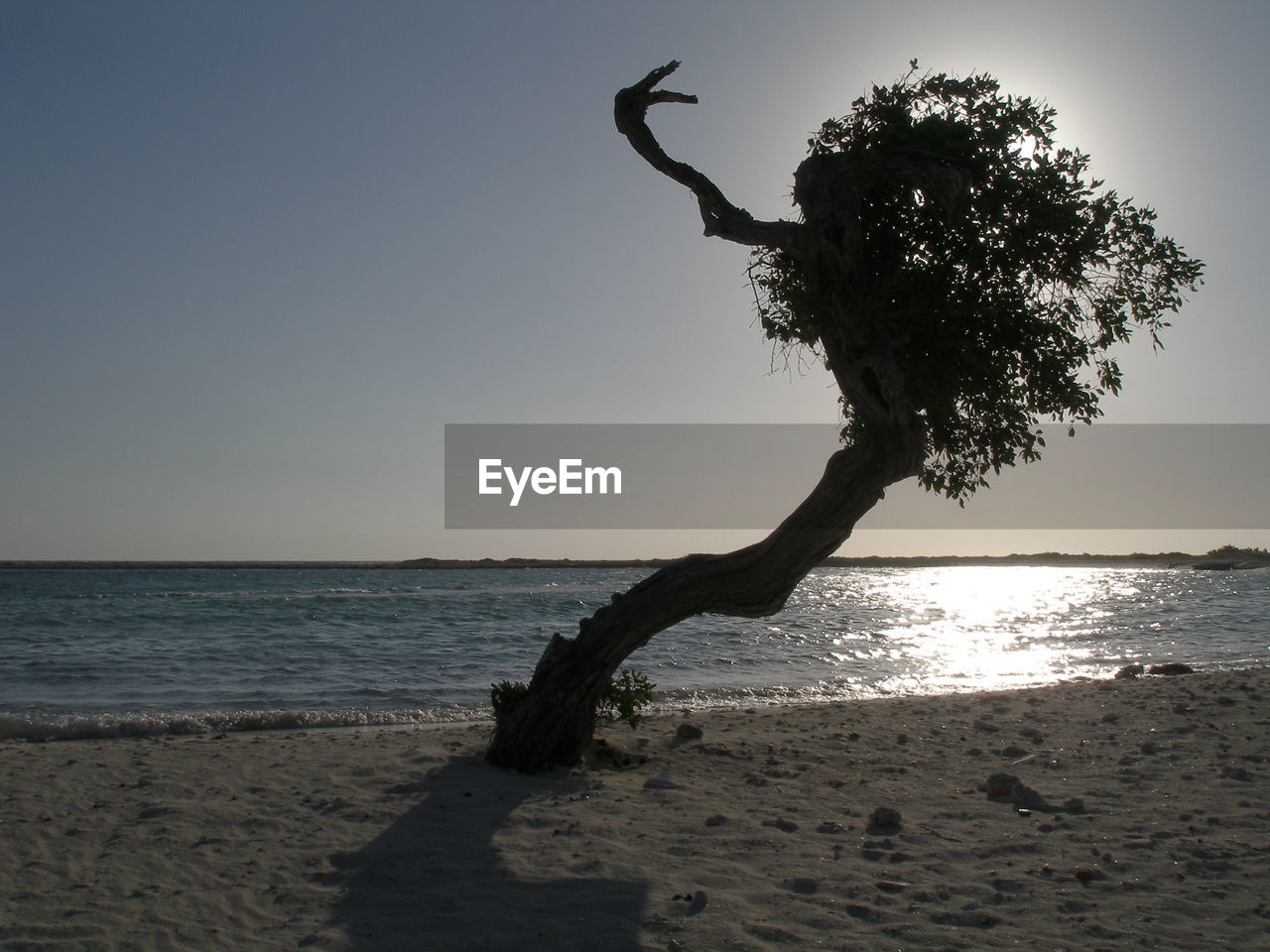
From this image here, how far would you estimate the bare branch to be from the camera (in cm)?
948

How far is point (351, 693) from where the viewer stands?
1603 cm

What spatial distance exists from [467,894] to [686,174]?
22.6 feet

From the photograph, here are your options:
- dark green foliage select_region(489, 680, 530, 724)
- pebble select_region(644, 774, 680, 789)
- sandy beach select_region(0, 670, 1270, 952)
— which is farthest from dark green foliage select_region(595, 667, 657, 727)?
pebble select_region(644, 774, 680, 789)

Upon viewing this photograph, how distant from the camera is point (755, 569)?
9.16m

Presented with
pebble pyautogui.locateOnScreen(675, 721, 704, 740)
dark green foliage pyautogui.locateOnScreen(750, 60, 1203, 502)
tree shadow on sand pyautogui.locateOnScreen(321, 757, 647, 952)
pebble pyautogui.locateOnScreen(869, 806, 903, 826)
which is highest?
dark green foliage pyautogui.locateOnScreen(750, 60, 1203, 502)

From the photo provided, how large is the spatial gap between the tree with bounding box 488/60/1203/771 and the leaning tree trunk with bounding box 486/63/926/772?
0.06 ft

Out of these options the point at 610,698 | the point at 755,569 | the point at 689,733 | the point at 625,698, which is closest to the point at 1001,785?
the point at 755,569

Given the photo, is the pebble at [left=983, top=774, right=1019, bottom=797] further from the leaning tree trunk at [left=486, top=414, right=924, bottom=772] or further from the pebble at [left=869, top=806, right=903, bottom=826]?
the leaning tree trunk at [left=486, top=414, right=924, bottom=772]

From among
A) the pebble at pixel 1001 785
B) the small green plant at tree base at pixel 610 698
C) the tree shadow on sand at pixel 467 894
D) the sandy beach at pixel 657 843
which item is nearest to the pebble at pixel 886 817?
the sandy beach at pixel 657 843

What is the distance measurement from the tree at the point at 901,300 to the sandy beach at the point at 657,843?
1.47 meters

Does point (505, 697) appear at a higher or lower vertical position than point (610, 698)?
higher

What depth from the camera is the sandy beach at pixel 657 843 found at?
5.29 m

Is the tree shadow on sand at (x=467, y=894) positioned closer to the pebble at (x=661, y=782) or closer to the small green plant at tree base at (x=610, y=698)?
the pebble at (x=661, y=782)

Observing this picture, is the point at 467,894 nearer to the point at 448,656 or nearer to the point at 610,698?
the point at 610,698
